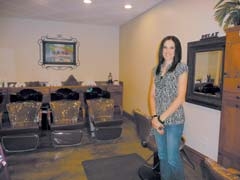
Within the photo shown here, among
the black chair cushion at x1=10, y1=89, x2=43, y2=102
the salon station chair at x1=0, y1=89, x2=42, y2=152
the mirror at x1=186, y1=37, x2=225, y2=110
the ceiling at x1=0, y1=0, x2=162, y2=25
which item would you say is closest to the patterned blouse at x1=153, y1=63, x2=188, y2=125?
the mirror at x1=186, y1=37, x2=225, y2=110

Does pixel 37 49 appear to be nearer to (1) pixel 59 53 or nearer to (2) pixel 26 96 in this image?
(1) pixel 59 53

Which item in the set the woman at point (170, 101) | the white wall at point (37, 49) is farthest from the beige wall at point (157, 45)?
the woman at point (170, 101)

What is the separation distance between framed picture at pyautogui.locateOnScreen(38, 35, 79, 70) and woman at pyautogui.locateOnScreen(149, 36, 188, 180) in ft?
13.4

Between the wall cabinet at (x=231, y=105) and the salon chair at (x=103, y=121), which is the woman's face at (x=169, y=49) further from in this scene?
the salon chair at (x=103, y=121)

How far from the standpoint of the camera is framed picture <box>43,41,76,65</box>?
5445 mm

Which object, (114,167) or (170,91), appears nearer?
(170,91)

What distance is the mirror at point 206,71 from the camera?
2.59 metres

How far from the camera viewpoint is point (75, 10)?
14.4 ft

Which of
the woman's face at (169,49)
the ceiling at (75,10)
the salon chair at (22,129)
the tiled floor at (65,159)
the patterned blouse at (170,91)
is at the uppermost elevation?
the ceiling at (75,10)

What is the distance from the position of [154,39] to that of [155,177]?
8.64ft

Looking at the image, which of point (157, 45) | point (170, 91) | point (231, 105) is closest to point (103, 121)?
point (157, 45)

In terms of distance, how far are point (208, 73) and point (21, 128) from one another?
9.02 feet

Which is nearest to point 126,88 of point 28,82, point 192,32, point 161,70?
point 28,82

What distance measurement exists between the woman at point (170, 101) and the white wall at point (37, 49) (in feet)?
13.5
